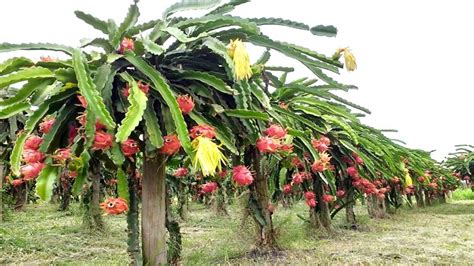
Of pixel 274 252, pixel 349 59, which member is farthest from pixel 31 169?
pixel 274 252

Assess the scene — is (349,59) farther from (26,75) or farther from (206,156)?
(26,75)

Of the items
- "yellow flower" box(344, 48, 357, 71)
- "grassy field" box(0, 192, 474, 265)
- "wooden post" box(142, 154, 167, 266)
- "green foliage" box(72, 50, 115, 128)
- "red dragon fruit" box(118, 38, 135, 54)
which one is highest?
"red dragon fruit" box(118, 38, 135, 54)

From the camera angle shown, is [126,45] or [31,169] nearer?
[31,169]

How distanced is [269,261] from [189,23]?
261 cm

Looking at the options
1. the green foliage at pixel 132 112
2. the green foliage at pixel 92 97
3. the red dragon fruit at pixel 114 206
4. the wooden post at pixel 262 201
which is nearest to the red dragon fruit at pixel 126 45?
the green foliage at pixel 132 112

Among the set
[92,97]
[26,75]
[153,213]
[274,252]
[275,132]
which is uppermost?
[26,75]

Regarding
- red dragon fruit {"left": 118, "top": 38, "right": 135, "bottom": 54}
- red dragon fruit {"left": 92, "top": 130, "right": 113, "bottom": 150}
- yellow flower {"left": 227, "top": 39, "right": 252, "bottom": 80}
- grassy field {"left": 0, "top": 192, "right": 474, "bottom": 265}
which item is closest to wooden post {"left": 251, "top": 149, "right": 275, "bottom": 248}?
grassy field {"left": 0, "top": 192, "right": 474, "bottom": 265}

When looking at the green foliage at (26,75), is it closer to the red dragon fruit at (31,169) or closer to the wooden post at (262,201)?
the red dragon fruit at (31,169)

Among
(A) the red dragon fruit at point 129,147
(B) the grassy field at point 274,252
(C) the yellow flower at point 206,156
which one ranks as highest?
(A) the red dragon fruit at point 129,147

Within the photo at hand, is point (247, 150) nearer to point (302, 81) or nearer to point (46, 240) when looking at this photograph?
point (302, 81)

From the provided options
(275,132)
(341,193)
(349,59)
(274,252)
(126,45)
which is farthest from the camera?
(341,193)

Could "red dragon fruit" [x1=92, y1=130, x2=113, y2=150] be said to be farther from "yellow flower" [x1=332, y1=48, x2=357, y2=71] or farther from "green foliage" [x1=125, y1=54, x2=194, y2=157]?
"yellow flower" [x1=332, y1=48, x2=357, y2=71]

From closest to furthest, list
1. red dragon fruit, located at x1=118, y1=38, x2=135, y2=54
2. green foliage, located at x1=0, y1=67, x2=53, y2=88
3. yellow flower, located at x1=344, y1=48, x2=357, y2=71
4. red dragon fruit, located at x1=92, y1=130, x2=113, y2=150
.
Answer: red dragon fruit, located at x1=92, y1=130, x2=113, y2=150 < green foliage, located at x1=0, y1=67, x2=53, y2=88 < red dragon fruit, located at x1=118, y1=38, x2=135, y2=54 < yellow flower, located at x1=344, y1=48, x2=357, y2=71

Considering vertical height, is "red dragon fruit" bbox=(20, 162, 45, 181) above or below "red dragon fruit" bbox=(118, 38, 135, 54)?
below
